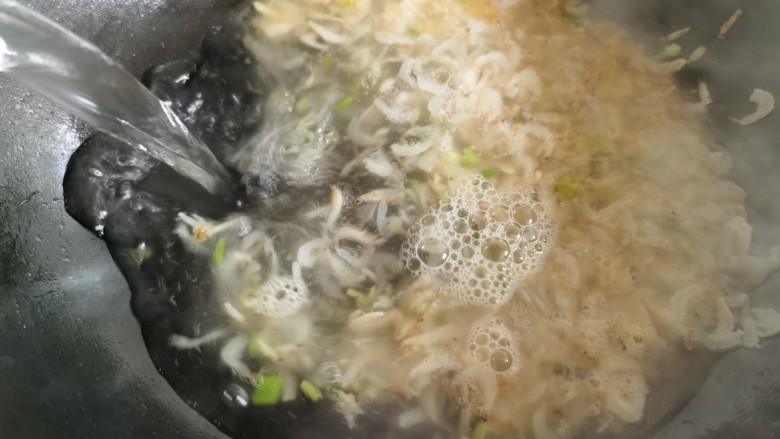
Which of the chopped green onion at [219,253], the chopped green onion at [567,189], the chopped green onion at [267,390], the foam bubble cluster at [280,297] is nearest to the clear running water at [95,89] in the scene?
the chopped green onion at [219,253]

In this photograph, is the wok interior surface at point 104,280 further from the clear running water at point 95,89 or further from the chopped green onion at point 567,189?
the chopped green onion at point 567,189

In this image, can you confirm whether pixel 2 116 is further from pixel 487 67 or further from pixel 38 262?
pixel 487 67

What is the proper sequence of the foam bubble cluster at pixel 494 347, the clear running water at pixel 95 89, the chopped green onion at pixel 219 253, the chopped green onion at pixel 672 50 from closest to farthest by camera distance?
1. the clear running water at pixel 95 89
2. the foam bubble cluster at pixel 494 347
3. the chopped green onion at pixel 219 253
4. the chopped green onion at pixel 672 50

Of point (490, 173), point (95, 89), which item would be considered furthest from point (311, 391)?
point (95, 89)

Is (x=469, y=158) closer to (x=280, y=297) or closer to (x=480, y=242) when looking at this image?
(x=480, y=242)

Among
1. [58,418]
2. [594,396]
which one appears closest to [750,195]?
[594,396]

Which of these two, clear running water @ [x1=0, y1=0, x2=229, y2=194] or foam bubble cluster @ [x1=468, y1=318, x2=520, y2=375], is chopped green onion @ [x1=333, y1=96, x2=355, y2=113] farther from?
foam bubble cluster @ [x1=468, y1=318, x2=520, y2=375]
